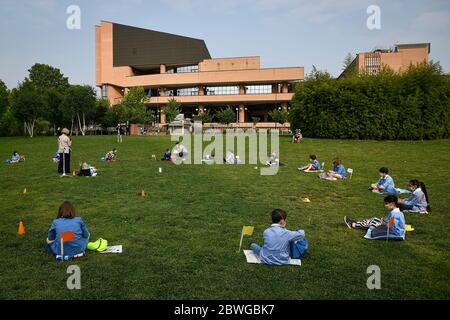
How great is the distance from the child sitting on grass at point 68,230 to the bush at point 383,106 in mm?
33500

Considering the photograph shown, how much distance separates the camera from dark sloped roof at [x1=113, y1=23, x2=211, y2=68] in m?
99.9

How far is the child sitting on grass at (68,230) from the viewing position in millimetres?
7383

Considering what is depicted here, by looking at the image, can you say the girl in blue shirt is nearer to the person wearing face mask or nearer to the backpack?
the person wearing face mask

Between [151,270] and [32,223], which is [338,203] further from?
[32,223]

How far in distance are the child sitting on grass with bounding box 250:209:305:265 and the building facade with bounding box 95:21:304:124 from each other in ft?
262

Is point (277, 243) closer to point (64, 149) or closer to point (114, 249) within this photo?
point (114, 249)

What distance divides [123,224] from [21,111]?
195 ft

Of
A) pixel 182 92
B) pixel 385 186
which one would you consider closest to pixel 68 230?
pixel 385 186

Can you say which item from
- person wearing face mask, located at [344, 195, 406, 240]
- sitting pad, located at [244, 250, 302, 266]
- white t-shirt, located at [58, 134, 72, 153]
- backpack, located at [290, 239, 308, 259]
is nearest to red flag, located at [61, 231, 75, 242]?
sitting pad, located at [244, 250, 302, 266]

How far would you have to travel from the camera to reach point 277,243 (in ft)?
24.0

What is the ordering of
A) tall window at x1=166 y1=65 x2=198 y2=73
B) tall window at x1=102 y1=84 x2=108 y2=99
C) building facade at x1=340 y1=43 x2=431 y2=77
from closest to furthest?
building facade at x1=340 y1=43 x2=431 y2=77, tall window at x1=102 y1=84 x2=108 y2=99, tall window at x1=166 y1=65 x2=198 y2=73

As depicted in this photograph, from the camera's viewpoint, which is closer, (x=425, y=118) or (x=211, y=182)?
(x=211, y=182)

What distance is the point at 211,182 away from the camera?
1716 cm

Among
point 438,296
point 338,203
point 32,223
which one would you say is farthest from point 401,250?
point 32,223
